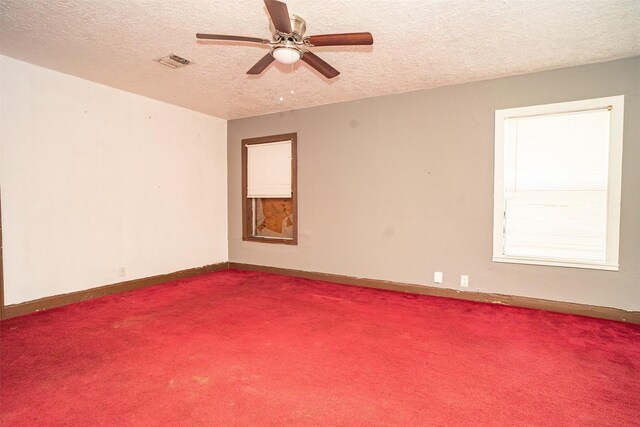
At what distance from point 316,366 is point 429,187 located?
116 inches

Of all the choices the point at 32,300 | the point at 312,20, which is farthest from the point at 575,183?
the point at 32,300

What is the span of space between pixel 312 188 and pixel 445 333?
308 centimetres

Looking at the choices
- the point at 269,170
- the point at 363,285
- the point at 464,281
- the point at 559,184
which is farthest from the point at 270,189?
the point at 559,184

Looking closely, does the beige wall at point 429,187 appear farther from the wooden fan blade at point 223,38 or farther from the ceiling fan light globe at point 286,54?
the wooden fan blade at point 223,38

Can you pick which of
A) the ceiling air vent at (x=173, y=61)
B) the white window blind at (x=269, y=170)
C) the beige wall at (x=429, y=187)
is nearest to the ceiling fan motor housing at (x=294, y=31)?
the ceiling air vent at (x=173, y=61)

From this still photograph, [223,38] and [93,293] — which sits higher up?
[223,38]

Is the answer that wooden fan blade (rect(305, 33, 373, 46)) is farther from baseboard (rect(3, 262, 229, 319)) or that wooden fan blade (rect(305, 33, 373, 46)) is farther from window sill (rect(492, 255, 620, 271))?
baseboard (rect(3, 262, 229, 319))

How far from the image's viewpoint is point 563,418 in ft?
6.55

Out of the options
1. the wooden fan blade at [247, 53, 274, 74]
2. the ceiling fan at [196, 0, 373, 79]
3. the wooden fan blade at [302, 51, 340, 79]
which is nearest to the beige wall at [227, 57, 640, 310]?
the wooden fan blade at [302, 51, 340, 79]

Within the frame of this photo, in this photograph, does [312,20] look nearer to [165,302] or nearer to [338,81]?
[338,81]

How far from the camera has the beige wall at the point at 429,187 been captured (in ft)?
12.0

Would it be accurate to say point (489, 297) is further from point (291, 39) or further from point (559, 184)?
point (291, 39)

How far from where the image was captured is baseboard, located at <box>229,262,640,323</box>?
3.64 m

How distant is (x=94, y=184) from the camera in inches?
177
